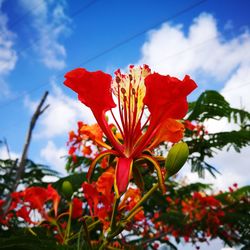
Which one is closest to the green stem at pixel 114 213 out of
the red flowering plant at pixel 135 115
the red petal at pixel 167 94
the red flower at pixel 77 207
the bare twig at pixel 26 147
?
the red flowering plant at pixel 135 115

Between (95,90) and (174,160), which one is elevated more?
(95,90)

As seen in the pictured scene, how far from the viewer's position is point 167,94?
85cm

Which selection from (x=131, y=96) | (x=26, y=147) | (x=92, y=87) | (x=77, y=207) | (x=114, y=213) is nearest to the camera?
(x=114, y=213)

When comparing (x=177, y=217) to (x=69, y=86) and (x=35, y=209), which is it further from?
(x=69, y=86)

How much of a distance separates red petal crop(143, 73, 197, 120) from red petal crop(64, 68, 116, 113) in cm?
12

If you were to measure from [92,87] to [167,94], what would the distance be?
204mm

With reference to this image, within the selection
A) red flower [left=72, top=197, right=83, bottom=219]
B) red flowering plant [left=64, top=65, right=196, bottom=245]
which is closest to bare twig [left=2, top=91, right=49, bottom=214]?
red flower [left=72, top=197, right=83, bottom=219]

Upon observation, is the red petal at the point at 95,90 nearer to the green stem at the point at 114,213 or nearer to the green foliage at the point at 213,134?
the green stem at the point at 114,213

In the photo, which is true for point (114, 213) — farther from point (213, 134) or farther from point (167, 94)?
Answer: point (213, 134)

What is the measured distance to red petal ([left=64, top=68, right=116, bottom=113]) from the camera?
85 centimetres

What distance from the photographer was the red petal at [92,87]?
0.85m

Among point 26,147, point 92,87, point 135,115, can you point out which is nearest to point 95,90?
point 92,87

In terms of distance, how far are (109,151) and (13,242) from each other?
0.32m

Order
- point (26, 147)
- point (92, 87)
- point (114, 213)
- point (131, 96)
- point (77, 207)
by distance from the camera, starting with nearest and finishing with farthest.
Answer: point (114, 213), point (92, 87), point (131, 96), point (77, 207), point (26, 147)
